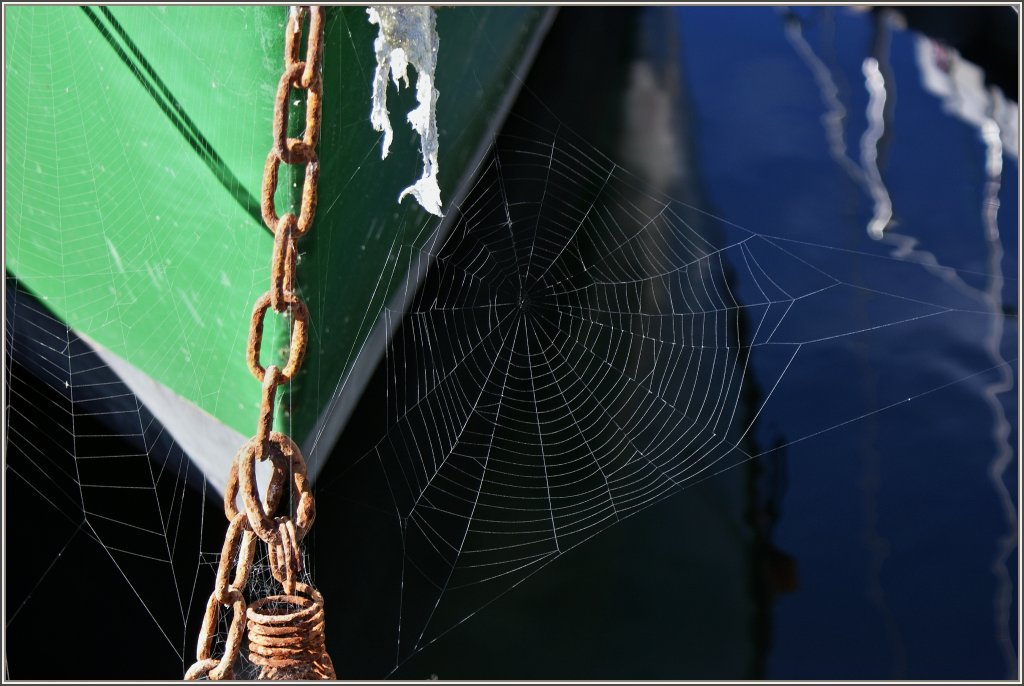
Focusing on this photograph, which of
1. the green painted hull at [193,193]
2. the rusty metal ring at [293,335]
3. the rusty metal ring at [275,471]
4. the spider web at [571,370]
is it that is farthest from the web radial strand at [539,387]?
the rusty metal ring at [293,335]

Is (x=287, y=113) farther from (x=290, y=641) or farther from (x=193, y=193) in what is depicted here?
(x=193, y=193)

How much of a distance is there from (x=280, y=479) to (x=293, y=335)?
0.16m

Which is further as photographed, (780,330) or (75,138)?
(780,330)

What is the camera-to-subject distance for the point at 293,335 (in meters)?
0.86

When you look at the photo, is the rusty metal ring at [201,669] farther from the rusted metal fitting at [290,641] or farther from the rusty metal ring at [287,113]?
the rusty metal ring at [287,113]

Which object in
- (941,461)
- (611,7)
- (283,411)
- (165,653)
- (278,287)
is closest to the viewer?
(278,287)

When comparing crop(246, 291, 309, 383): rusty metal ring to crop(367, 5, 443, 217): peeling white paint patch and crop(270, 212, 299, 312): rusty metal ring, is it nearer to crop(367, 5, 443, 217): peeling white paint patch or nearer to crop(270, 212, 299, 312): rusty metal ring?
crop(270, 212, 299, 312): rusty metal ring

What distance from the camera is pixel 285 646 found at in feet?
3.00

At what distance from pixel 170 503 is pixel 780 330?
193cm

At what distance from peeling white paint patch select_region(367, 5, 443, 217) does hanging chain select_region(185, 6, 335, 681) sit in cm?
62

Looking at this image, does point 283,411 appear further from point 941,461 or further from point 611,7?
point 611,7

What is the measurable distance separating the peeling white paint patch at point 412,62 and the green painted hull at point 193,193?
0.16m

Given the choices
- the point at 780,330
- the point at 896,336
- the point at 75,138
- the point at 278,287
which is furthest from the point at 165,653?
the point at 896,336

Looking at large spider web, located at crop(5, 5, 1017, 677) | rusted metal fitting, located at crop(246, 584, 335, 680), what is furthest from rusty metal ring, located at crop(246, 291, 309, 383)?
large spider web, located at crop(5, 5, 1017, 677)
